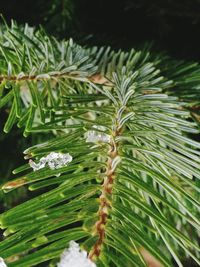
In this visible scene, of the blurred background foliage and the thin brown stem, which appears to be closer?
the thin brown stem

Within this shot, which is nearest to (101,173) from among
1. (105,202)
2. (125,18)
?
(105,202)

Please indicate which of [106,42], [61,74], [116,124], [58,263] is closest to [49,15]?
[106,42]

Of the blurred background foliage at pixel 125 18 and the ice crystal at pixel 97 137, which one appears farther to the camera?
the blurred background foliage at pixel 125 18

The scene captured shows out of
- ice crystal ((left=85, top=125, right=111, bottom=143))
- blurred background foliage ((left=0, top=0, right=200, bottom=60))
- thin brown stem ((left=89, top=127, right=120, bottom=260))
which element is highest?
blurred background foliage ((left=0, top=0, right=200, bottom=60))

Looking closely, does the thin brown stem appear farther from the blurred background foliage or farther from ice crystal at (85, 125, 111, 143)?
the blurred background foliage

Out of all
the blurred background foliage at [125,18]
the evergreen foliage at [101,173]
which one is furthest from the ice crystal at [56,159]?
the blurred background foliage at [125,18]

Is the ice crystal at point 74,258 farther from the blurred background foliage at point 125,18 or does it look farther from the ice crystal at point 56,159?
the blurred background foliage at point 125,18

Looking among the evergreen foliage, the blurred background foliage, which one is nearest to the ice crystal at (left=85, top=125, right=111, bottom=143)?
the evergreen foliage

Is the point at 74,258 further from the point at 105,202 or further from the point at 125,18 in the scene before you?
the point at 125,18

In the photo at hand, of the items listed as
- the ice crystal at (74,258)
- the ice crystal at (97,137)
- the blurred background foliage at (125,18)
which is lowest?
the ice crystal at (74,258)
